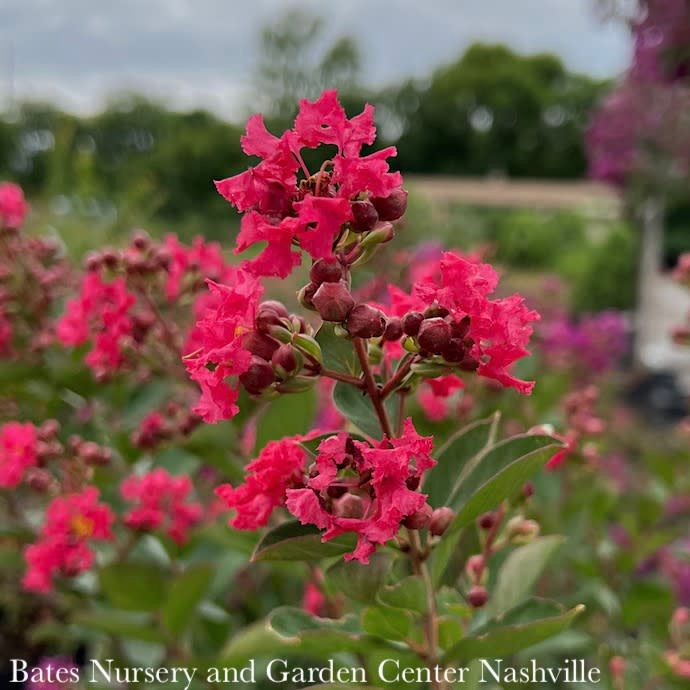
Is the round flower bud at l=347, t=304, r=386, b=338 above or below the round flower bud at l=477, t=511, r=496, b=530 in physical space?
above

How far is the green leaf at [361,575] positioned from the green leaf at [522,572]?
0.71ft

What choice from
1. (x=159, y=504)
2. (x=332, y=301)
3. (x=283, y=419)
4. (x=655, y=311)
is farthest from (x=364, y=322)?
(x=655, y=311)

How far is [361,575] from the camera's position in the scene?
0.52 m

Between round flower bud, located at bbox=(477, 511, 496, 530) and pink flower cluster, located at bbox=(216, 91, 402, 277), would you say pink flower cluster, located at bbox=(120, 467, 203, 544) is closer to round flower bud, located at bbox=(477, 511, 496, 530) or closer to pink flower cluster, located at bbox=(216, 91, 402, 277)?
round flower bud, located at bbox=(477, 511, 496, 530)

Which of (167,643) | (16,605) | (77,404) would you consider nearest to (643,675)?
(167,643)

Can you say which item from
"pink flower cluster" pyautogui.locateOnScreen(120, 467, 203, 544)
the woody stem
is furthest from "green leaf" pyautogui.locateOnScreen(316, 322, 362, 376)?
"pink flower cluster" pyautogui.locateOnScreen(120, 467, 203, 544)

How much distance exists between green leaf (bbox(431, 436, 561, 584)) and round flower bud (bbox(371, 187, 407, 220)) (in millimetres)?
182

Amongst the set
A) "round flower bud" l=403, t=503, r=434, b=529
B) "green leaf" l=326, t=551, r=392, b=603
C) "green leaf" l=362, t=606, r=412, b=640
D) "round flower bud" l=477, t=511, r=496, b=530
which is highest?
"round flower bud" l=403, t=503, r=434, b=529

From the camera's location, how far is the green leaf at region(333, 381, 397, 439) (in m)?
0.54

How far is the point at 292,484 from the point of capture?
53cm

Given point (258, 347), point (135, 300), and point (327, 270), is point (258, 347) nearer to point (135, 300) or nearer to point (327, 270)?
point (327, 270)

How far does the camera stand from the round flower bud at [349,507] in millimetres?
478

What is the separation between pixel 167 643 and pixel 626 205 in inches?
182

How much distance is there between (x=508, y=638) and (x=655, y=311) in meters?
7.74
